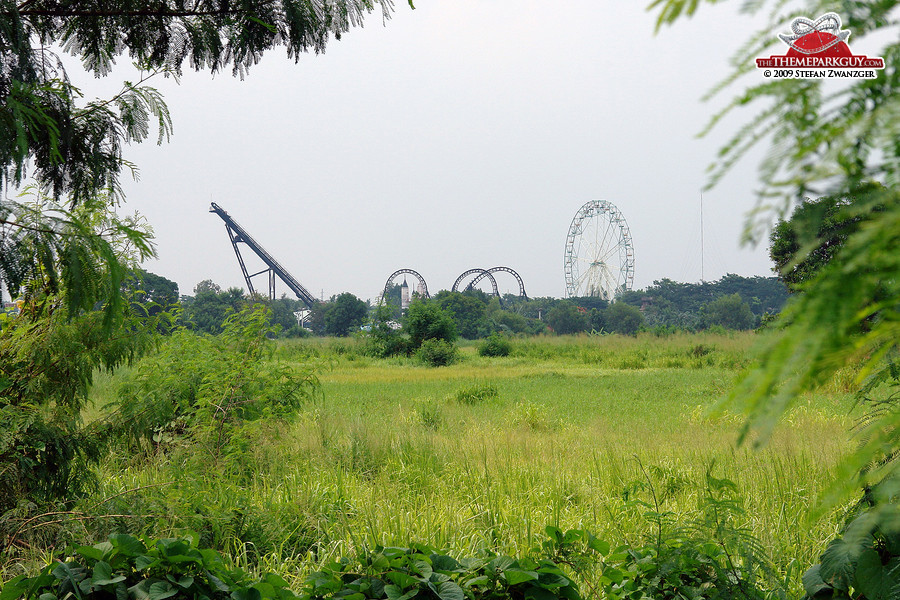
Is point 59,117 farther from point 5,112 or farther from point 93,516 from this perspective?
point 93,516

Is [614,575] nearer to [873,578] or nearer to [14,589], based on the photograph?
[873,578]

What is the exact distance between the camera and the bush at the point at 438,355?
18828mm

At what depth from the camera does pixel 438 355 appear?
61.8 ft

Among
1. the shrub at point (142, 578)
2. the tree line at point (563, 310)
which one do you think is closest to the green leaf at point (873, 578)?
the shrub at point (142, 578)

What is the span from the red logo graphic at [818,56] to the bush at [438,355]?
18.0 m

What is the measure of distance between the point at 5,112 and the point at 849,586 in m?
2.98

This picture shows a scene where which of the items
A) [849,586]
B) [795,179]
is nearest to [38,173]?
[795,179]

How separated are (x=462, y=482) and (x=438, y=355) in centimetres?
1495

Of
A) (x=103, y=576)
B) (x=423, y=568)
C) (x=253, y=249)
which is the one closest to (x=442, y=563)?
(x=423, y=568)

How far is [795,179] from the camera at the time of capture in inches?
20.7

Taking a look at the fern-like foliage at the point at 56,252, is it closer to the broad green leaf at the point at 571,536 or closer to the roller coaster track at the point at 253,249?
the broad green leaf at the point at 571,536

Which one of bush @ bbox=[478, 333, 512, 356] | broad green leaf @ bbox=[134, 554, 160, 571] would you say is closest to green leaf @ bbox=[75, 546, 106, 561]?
broad green leaf @ bbox=[134, 554, 160, 571]

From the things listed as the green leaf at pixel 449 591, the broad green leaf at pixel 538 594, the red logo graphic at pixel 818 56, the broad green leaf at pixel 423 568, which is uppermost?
the red logo graphic at pixel 818 56

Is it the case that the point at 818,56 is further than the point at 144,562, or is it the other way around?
the point at 144,562
